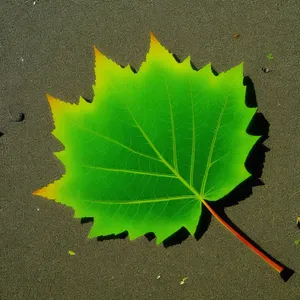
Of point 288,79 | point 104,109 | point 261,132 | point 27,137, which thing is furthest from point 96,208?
point 288,79

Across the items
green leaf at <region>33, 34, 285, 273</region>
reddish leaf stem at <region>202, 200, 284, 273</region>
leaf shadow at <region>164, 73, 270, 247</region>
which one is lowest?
reddish leaf stem at <region>202, 200, 284, 273</region>

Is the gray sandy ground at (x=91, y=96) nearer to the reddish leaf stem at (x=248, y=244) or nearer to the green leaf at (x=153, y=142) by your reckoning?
the reddish leaf stem at (x=248, y=244)

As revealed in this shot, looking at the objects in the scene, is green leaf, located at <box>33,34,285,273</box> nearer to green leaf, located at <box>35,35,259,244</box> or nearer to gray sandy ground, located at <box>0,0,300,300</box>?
green leaf, located at <box>35,35,259,244</box>

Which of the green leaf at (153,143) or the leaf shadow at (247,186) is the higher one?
the green leaf at (153,143)

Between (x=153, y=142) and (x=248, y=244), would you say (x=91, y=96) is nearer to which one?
(x=153, y=142)

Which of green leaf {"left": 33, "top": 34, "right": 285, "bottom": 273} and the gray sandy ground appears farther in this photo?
the gray sandy ground

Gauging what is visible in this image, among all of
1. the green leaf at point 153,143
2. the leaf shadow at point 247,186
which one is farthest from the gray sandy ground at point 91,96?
the green leaf at point 153,143

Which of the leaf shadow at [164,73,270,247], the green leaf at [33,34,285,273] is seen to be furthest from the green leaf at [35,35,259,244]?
the leaf shadow at [164,73,270,247]
